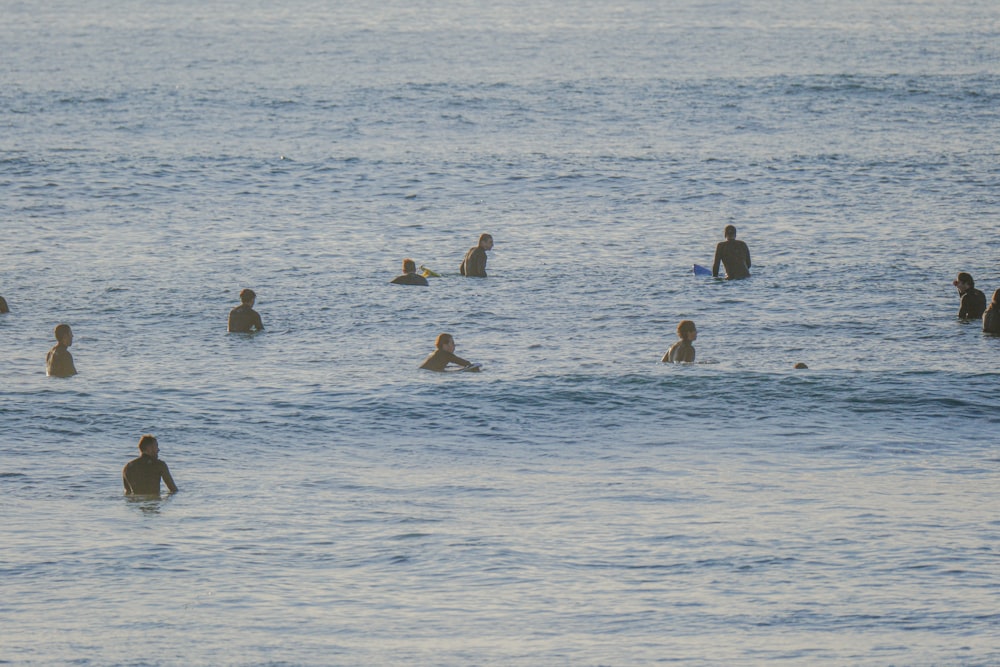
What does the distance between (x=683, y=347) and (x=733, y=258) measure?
8303 mm

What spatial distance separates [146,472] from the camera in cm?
2088

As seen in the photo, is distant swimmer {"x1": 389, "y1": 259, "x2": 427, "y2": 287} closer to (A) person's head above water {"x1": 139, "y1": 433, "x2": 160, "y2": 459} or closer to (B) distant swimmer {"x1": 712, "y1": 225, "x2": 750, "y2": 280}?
(B) distant swimmer {"x1": 712, "y1": 225, "x2": 750, "y2": 280}

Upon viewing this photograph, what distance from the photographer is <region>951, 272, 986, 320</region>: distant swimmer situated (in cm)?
3081

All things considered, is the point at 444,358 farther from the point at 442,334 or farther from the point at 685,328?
the point at 685,328

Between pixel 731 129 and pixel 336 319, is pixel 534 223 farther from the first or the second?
pixel 731 129

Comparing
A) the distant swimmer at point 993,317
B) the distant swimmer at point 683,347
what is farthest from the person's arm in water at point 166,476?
the distant swimmer at point 993,317

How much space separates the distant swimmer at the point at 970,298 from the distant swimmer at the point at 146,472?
17620mm

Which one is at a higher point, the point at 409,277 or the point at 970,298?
the point at 409,277

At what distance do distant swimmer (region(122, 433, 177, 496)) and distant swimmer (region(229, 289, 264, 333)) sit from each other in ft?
31.4

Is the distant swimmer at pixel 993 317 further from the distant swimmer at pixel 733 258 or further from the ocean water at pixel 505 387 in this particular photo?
the distant swimmer at pixel 733 258

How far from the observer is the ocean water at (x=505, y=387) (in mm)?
17469

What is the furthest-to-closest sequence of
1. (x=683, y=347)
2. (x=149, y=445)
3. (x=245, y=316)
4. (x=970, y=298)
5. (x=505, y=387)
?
(x=970, y=298) → (x=245, y=316) → (x=683, y=347) → (x=505, y=387) → (x=149, y=445)

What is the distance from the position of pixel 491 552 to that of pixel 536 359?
973 cm

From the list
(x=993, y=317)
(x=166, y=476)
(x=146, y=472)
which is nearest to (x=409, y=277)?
(x=993, y=317)
